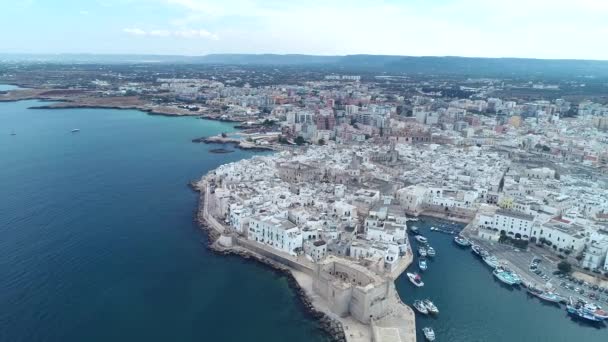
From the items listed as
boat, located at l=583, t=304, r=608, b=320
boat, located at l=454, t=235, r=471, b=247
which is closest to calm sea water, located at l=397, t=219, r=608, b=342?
boat, located at l=583, t=304, r=608, b=320

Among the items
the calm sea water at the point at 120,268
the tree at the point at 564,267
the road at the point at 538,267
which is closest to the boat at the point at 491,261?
the road at the point at 538,267

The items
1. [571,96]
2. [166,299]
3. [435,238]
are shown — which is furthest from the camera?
[571,96]

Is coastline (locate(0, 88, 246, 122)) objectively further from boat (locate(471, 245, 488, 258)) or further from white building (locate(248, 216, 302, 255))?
boat (locate(471, 245, 488, 258))

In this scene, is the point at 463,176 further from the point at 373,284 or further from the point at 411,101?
the point at 411,101

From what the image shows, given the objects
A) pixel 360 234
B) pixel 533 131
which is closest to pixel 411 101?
pixel 533 131

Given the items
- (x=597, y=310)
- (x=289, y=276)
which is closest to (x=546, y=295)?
(x=597, y=310)

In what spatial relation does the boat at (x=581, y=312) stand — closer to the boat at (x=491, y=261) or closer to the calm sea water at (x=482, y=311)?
the calm sea water at (x=482, y=311)
